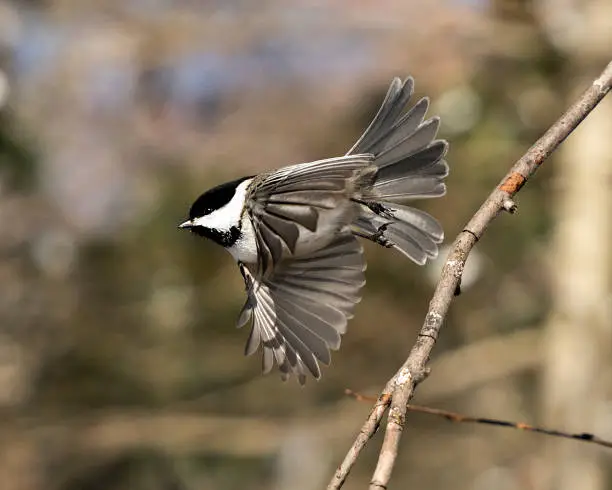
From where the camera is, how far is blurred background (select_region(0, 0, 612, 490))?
592cm

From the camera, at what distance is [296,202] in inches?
66.2

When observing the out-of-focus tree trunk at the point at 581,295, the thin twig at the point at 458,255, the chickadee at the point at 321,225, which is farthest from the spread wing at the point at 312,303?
the out-of-focus tree trunk at the point at 581,295

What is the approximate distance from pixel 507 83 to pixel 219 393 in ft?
11.5

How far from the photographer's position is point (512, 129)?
20.5 feet

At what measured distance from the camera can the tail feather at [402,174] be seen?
195 cm

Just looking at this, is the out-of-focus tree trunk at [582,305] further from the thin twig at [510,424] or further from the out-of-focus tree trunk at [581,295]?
the thin twig at [510,424]

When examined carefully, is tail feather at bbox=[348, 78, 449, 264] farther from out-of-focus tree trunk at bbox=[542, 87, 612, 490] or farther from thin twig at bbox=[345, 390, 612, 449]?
out-of-focus tree trunk at bbox=[542, 87, 612, 490]

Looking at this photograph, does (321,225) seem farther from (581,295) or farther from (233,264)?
(233,264)

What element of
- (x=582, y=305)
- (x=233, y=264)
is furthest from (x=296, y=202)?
(x=233, y=264)

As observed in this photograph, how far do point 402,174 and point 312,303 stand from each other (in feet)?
1.27

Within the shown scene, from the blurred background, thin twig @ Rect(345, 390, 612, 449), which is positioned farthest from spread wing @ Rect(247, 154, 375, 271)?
the blurred background

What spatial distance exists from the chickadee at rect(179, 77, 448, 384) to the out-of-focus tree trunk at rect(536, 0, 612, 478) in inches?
160

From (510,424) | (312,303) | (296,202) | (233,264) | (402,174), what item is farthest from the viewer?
(233,264)

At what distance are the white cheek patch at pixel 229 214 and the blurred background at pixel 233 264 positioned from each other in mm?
3632
